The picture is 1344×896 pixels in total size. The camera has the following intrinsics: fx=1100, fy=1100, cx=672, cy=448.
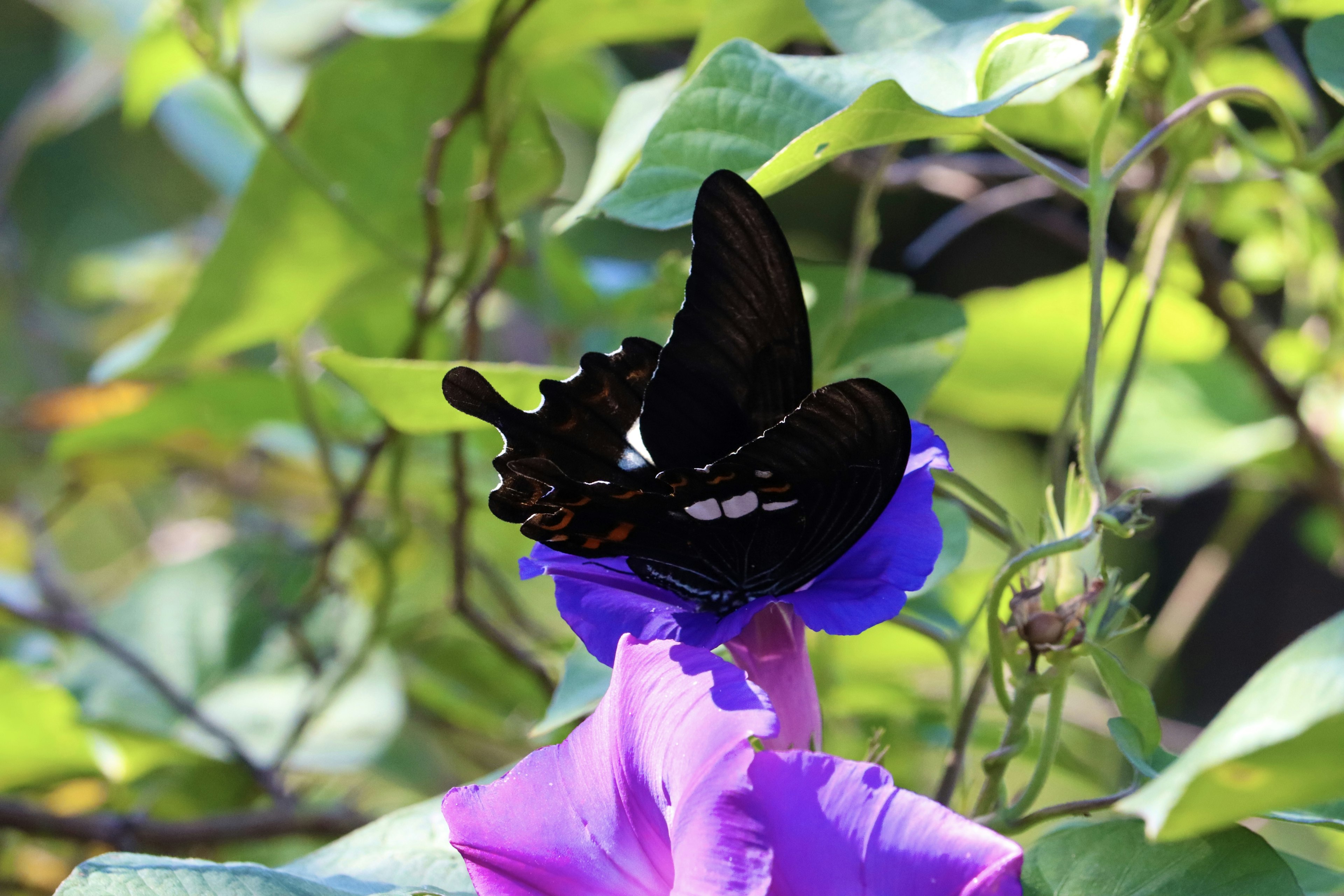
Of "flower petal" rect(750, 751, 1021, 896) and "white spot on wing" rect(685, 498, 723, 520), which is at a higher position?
"white spot on wing" rect(685, 498, 723, 520)

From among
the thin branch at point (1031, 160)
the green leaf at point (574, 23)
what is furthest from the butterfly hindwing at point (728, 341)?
the green leaf at point (574, 23)

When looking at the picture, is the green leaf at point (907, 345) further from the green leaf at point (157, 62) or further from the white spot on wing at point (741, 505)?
the green leaf at point (157, 62)

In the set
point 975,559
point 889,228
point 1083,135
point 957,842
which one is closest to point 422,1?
point 1083,135

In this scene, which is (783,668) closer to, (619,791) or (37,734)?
(619,791)

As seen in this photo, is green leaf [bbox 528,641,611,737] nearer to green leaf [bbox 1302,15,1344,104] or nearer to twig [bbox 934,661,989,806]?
twig [bbox 934,661,989,806]

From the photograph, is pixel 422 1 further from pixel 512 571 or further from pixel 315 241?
pixel 512 571

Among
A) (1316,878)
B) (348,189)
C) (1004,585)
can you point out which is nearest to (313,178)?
(348,189)

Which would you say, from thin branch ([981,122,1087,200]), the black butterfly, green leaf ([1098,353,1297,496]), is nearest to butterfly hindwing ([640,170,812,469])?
the black butterfly
